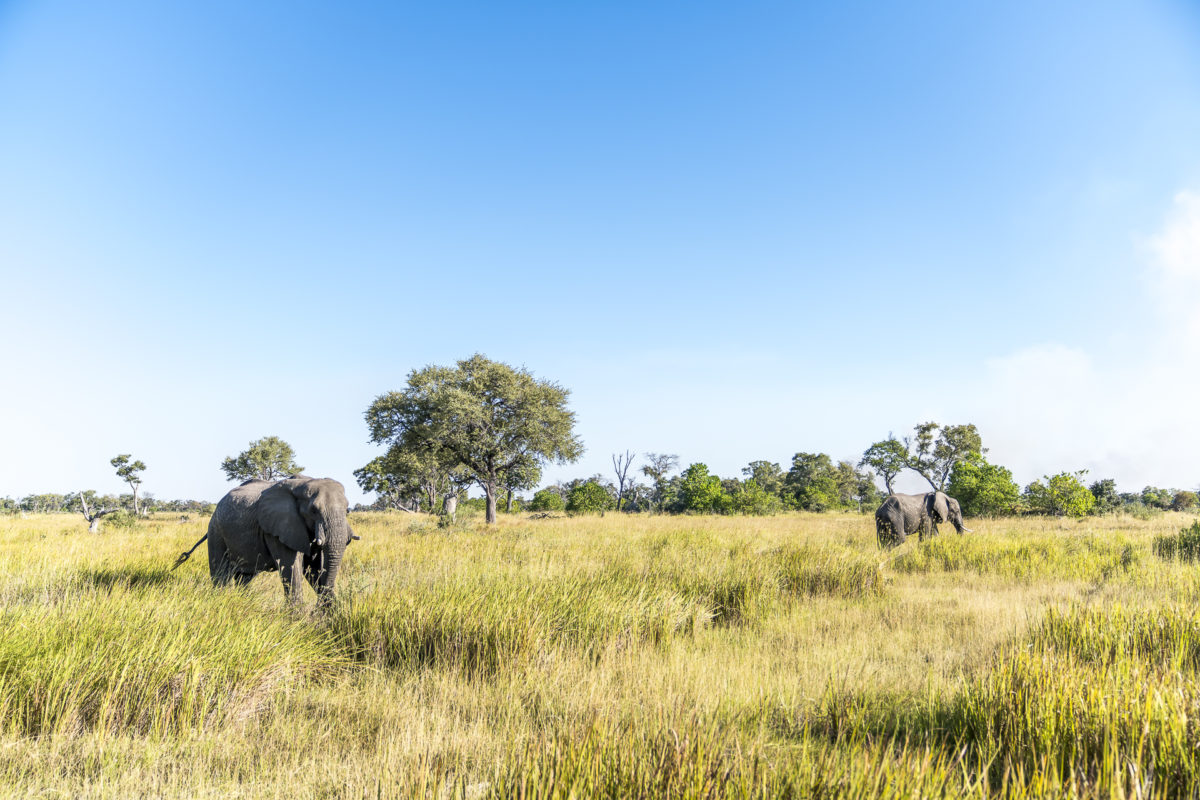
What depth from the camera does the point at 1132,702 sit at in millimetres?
3031

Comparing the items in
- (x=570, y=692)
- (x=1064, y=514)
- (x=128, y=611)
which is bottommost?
(x=1064, y=514)

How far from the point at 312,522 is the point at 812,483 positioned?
61.3 meters

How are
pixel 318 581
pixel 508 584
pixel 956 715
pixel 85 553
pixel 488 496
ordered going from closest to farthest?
pixel 956 715 → pixel 508 584 → pixel 318 581 → pixel 85 553 → pixel 488 496

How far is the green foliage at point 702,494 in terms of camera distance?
45656 millimetres

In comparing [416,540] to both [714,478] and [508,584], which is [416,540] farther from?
[714,478]

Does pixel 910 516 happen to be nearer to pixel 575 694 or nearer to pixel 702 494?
pixel 575 694

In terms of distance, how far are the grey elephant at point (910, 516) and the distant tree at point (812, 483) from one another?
38.0 m

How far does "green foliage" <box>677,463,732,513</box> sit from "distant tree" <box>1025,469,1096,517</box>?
19.0 meters

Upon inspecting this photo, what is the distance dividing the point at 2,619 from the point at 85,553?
8.32m

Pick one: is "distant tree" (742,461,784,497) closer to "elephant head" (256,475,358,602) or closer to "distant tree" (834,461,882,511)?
"distant tree" (834,461,882,511)

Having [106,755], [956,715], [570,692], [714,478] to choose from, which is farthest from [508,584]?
[714,478]

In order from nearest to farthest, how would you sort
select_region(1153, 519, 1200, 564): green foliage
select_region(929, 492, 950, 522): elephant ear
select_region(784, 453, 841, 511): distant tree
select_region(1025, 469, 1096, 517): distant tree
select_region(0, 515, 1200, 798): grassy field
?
select_region(0, 515, 1200, 798): grassy field → select_region(1153, 519, 1200, 564): green foliage → select_region(929, 492, 950, 522): elephant ear → select_region(1025, 469, 1096, 517): distant tree → select_region(784, 453, 841, 511): distant tree

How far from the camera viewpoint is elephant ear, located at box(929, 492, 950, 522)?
15.5 m

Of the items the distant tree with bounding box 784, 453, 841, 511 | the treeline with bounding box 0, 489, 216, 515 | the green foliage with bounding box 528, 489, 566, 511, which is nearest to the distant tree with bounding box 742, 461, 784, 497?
the distant tree with bounding box 784, 453, 841, 511
